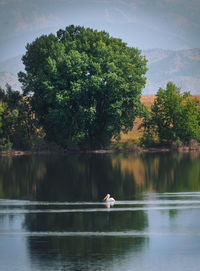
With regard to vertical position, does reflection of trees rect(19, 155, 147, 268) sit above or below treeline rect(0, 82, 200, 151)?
below

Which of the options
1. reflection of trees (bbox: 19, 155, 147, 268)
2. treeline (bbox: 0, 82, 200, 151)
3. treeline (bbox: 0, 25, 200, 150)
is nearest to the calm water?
reflection of trees (bbox: 19, 155, 147, 268)

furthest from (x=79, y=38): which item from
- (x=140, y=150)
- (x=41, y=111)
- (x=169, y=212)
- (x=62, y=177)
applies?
(x=169, y=212)

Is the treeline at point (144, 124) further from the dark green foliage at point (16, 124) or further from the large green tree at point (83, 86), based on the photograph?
the large green tree at point (83, 86)

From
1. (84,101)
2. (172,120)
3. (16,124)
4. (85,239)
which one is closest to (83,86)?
(84,101)

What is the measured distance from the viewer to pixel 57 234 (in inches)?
1082

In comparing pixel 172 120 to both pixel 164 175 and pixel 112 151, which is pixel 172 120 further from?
pixel 164 175

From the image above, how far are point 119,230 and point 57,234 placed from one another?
9.22ft

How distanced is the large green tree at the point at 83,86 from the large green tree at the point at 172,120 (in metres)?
6.19

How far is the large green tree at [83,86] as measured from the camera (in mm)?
83000

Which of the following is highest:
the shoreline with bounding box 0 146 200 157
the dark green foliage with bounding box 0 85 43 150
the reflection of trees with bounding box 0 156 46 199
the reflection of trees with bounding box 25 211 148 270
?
the dark green foliage with bounding box 0 85 43 150

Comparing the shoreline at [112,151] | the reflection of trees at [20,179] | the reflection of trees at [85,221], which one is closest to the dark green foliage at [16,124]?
the shoreline at [112,151]

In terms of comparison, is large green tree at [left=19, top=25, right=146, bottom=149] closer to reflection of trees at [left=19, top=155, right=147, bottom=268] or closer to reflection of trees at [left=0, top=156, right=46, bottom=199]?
reflection of trees at [left=0, top=156, right=46, bottom=199]

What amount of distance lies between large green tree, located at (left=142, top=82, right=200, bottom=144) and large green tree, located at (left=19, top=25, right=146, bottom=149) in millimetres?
6188

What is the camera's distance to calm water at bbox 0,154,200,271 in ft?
75.5
